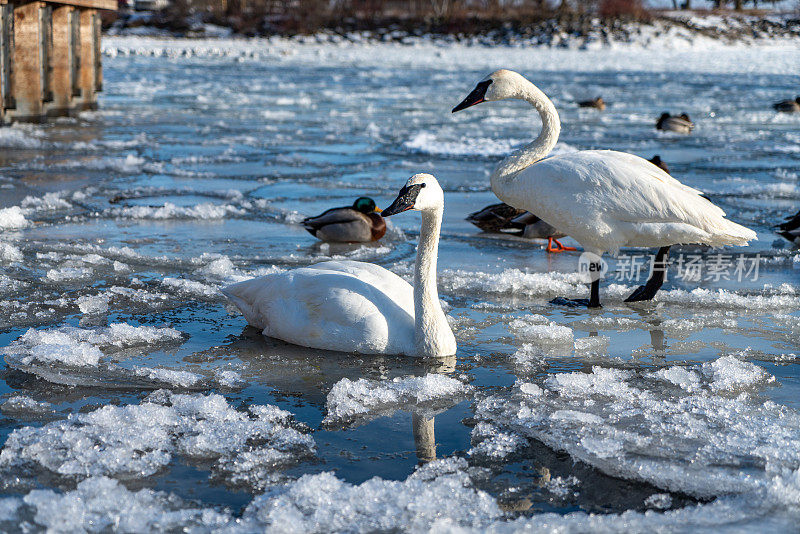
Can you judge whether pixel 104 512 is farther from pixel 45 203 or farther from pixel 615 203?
pixel 45 203

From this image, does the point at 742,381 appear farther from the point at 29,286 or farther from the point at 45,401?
the point at 29,286

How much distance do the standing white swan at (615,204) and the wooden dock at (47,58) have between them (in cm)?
849

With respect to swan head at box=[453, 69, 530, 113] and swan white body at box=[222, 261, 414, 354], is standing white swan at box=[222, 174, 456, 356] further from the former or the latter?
swan head at box=[453, 69, 530, 113]

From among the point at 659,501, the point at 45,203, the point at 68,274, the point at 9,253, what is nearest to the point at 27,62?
the point at 45,203

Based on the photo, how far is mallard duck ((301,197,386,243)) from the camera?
21.8ft

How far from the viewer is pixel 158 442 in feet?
10.8

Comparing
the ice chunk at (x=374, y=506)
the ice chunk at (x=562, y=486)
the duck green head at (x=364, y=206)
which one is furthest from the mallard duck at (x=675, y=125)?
the ice chunk at (x=374, y=506)

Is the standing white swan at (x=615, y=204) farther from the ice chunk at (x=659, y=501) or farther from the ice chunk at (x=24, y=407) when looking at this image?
the ice chunk at (x=24, y=407)

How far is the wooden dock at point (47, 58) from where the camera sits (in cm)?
1228

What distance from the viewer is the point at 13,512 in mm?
2764

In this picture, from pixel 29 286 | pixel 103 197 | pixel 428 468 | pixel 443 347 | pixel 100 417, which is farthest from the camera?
pixel 103 197

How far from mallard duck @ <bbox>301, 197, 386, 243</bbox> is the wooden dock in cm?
664

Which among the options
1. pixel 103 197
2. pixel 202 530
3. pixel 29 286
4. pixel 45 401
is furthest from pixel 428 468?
pixel 103 197

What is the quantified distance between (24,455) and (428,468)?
52.4 inches
